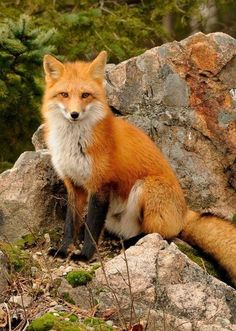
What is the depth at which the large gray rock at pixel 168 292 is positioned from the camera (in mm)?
8219

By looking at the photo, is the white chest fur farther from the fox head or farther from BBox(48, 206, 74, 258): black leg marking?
BBox(48, 206, 74, 258): black leg marking

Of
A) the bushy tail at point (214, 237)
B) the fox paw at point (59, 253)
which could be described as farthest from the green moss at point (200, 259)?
the fox paw at point (59, 253)

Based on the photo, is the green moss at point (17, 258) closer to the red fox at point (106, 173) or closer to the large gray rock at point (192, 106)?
the red fox at point (106, 173)

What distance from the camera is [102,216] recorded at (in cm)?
1041

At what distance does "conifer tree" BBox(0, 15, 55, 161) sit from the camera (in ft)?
39.3

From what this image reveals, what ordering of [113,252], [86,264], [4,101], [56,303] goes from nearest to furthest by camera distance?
[56,303], [86,264], [113,252], [4,101]

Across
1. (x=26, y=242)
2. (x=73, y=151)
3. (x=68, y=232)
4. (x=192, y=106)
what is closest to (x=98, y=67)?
(x=73, y=151)

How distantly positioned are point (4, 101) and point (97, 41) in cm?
435

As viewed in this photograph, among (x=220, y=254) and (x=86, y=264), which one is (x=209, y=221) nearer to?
(x=220, y=254)

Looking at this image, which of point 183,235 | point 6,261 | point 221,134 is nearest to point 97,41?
point 221,134

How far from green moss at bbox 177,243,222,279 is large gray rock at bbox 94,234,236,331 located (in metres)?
1.49

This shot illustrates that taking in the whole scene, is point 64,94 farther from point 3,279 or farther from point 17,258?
point 3,279

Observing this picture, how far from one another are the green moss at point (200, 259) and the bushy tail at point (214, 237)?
0.08 metres

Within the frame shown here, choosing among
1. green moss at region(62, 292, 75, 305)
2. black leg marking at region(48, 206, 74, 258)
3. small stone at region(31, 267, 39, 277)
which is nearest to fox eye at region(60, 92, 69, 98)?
black leg marking at region(48, 206, 74, 258)
